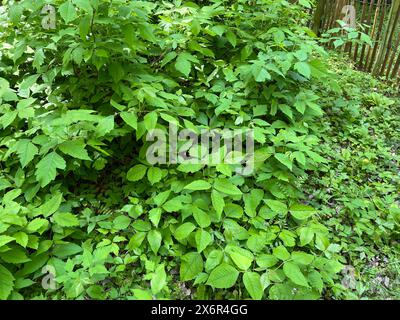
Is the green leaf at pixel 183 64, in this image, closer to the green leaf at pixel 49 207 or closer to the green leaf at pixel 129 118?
the green leaf at pixel 129 118

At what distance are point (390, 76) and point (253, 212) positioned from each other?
11.4 feet

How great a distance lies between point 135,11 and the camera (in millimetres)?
2510

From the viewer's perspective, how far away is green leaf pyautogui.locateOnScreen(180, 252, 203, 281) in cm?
219

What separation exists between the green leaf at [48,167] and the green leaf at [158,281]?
883 mm

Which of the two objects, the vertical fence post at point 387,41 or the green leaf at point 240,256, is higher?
the vertical fence post at point 387,41

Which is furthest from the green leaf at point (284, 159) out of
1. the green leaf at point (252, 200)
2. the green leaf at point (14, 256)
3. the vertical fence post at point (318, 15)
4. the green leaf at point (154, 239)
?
the vertical fence post at point (318, 15)

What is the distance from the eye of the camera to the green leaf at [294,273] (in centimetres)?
199

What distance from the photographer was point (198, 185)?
2.37 metres

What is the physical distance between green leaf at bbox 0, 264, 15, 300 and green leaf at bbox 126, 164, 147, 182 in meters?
0.99

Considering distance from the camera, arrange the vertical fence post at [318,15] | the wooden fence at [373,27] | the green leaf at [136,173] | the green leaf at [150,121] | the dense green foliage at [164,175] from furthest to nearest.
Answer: the vertical fence post at [318,15] → the wooden fence at [373,27] → the green leaf at [136,173] → the green leaf at [150,121] → the dense green foliage at [164,175]

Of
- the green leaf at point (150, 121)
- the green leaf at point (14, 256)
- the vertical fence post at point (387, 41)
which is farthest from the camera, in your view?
the vertical fence post at point (387, 41)

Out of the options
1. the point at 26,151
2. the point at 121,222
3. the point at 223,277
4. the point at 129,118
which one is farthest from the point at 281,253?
the point at 26,151

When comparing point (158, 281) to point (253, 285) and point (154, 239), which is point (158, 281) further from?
point (253, 285)
